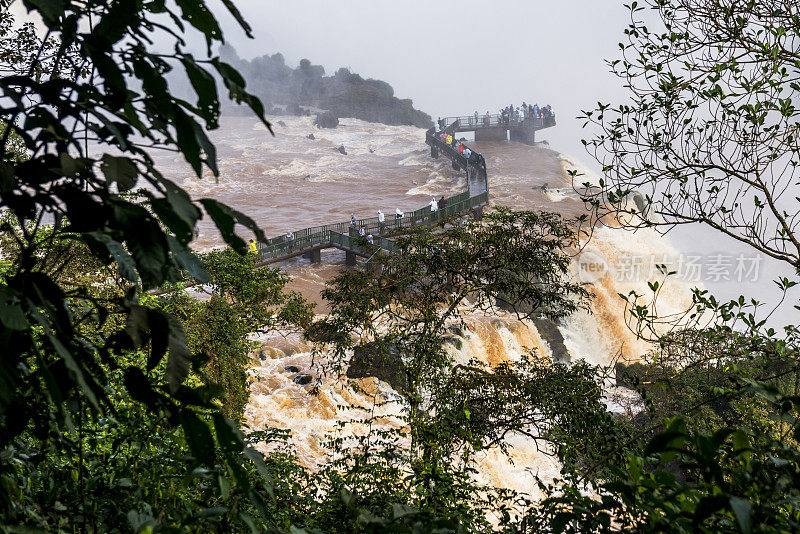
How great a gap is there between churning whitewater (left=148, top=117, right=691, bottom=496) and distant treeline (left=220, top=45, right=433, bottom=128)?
3.51 metres

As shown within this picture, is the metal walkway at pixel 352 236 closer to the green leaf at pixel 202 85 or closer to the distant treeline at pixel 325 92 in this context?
the green leaf at pixel 202 85

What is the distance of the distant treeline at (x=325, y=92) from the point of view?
66.3 metres

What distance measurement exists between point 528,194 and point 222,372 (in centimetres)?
2587

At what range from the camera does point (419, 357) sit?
28.9ft

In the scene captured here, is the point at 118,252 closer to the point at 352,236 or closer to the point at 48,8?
the point at 48,8

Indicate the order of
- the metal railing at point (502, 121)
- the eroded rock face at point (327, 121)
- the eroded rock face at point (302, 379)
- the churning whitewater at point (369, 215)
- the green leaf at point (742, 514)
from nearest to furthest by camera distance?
the green leaf at point (742, 514) → the churning whitewater at point (369, 215) → the eroded rock face at point (302, 379) → the metal railing at point (502, 121) → the eroded rock face at point (327, 121)

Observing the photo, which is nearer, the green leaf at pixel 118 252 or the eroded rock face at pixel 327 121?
the green leaf at pixel 118 252

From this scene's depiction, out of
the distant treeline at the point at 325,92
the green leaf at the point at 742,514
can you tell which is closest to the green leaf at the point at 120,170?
the green leaf at the point at 742,514

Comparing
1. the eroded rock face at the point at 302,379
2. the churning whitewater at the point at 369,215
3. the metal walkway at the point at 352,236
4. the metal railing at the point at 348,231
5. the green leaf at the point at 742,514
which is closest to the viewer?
the green leaf at the point at 742,514

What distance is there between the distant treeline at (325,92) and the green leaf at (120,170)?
59.9m

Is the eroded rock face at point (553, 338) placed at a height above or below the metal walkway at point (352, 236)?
below

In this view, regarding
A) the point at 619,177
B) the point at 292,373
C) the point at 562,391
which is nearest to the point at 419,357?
the point at 562,391

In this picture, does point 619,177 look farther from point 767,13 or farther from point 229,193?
point 229,193

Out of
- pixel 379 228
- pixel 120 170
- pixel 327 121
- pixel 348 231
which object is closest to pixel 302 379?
pixel 379 228
